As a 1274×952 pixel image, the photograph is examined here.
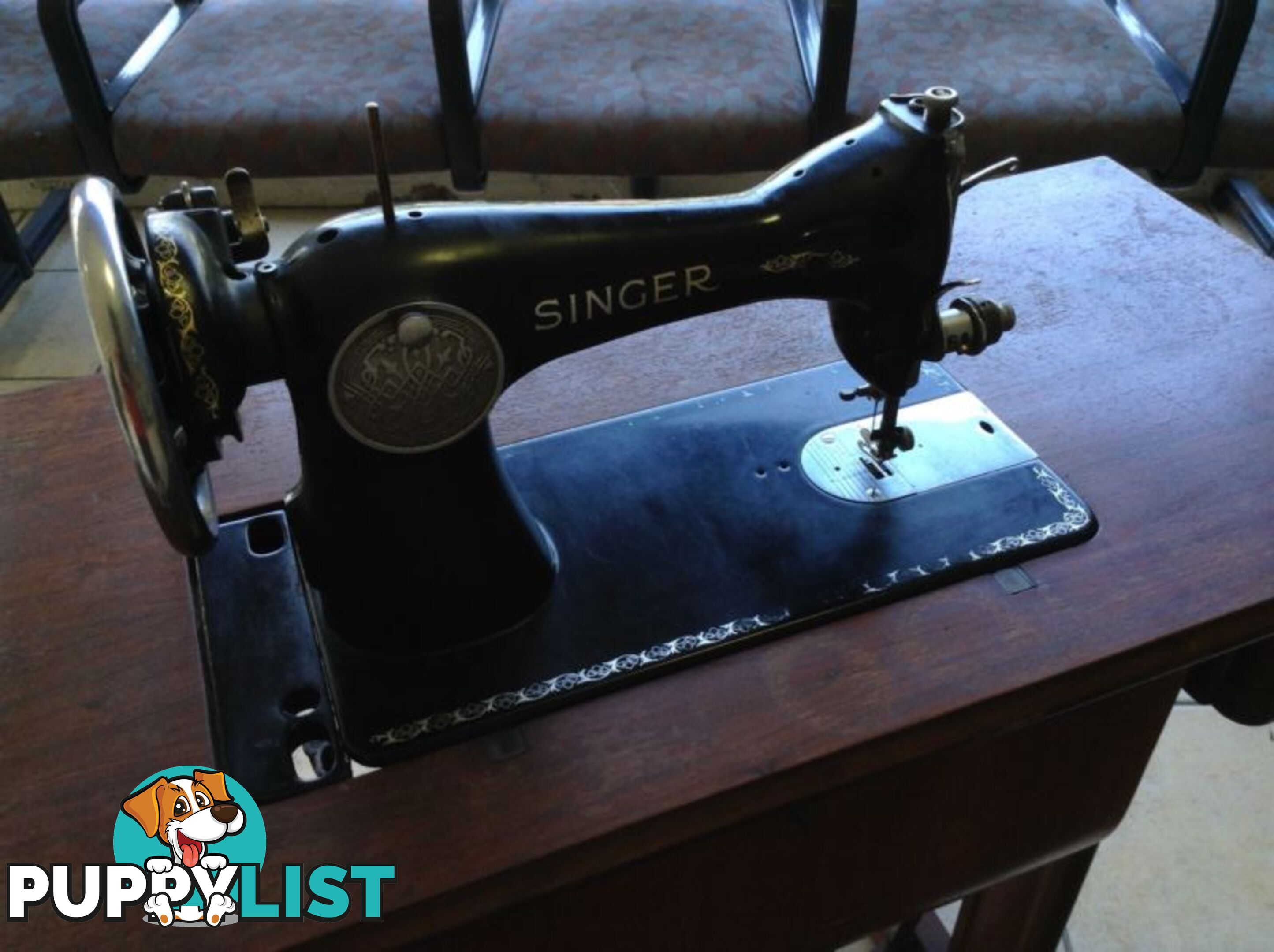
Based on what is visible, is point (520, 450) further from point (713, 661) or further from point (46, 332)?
point (46, 332)

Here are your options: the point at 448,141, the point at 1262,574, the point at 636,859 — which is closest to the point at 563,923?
the point at 636,859

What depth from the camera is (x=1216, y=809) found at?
1527 mm

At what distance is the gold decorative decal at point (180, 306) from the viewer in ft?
2.01

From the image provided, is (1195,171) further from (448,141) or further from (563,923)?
(563,923)

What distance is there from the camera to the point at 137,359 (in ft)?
1.80

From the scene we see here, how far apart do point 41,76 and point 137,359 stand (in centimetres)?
156

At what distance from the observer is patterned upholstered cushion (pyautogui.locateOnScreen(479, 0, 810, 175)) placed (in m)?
1.71

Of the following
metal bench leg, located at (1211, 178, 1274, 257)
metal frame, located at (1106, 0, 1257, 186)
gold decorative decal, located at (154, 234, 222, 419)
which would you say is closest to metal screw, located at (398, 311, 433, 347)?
gold decorative decal, located at (154, 234, 222, 419)

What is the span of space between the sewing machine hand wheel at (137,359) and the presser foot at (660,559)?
158 millimetres

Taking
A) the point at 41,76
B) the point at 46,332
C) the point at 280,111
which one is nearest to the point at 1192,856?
the point at 280,111

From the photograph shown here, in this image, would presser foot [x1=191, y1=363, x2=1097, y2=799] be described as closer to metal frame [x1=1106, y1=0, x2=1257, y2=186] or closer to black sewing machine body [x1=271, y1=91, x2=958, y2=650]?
black sewing machine body [x1=271, y1=91, x2=958, y2=650]

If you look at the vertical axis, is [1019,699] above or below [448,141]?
above

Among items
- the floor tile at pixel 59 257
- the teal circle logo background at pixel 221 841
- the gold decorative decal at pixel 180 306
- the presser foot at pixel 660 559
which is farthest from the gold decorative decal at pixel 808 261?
A: the floor tile at pixel 59 257

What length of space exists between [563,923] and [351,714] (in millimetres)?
193
